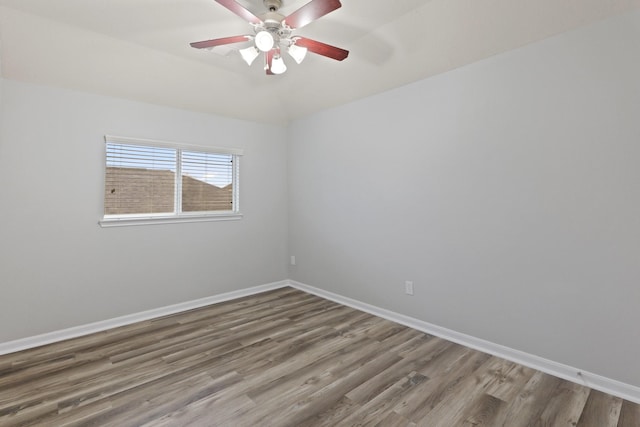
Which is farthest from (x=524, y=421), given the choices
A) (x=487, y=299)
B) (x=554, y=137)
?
(x=554, y=137)

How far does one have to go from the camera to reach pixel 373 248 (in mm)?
3463

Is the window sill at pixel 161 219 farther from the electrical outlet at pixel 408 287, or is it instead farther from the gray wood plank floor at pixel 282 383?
the electrical outlet at pixel 408 287

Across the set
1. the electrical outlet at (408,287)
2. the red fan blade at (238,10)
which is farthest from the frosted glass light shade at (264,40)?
the electrical outlet at (408,287)

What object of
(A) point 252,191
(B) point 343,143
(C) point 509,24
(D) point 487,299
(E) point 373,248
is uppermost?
(C) point 509,24

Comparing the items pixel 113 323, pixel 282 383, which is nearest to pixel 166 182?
pixel 113 323

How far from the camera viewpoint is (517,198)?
242cm

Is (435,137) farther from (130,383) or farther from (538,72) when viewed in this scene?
(130,383)

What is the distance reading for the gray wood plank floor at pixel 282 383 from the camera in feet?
6.00

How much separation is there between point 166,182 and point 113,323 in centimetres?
155

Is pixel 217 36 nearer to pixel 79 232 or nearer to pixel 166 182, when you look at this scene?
pixel 166 182

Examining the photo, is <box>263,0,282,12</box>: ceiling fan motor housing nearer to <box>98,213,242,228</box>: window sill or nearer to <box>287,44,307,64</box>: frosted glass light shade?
<box>287,44,307,64</box>: frosted glass light shade

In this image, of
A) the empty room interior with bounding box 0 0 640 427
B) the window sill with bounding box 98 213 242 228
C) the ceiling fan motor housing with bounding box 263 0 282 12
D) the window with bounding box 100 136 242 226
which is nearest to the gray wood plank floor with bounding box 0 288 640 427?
the empty room interior with bounding box 0 0 640 427

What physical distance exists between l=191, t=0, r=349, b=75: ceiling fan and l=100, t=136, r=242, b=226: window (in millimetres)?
1734

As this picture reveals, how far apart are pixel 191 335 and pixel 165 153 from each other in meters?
1.99
